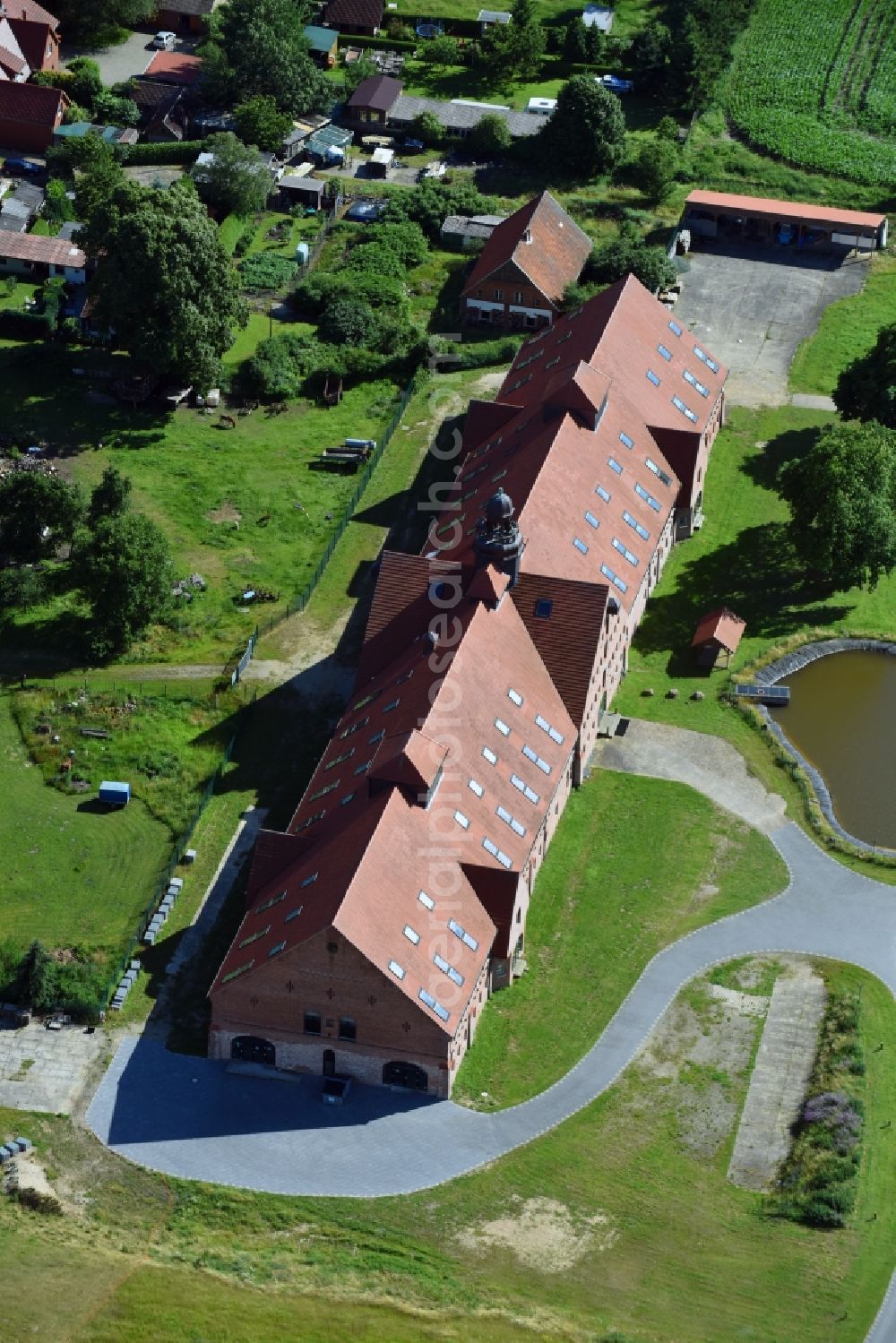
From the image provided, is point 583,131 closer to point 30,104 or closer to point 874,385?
point 874,385

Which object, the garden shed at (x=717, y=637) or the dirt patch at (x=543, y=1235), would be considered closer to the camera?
the dirt patch at (x=543, y=1235)

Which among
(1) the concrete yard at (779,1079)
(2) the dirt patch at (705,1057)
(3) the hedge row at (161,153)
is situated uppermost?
(3) the hedge row at (161,153)

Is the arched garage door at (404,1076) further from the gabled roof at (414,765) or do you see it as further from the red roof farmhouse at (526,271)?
the red roof farmhouse at (526,271)

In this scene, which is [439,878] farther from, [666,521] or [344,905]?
[666,521]

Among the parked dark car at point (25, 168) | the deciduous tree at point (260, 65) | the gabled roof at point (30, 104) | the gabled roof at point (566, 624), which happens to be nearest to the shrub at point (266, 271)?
the parked dark car at point (25, 168)

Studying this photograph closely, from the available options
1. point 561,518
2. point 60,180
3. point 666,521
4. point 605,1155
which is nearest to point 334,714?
point 561,518

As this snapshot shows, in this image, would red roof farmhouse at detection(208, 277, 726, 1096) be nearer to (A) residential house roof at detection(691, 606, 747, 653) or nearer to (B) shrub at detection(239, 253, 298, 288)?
(A) residential house roof at detection(691, 606, 747, 653)

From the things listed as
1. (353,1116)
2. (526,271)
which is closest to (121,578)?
(353,1116)
